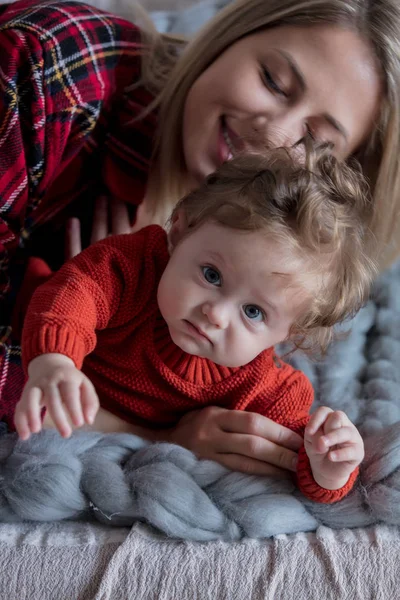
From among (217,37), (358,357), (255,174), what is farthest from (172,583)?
(217,37)

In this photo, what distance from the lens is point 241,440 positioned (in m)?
0.86

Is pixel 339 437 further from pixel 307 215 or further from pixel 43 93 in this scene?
pixel 43 93

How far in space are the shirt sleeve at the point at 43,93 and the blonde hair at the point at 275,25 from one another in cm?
10

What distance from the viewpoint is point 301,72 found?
1.00 m

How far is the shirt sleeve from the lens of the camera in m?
0.94

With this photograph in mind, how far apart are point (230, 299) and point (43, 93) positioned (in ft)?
1.38

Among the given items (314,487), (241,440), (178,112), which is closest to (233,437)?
(241,440)

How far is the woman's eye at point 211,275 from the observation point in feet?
2.59

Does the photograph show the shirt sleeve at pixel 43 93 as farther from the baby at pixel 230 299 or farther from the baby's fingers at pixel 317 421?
the baby's fingers at pixel 317 421

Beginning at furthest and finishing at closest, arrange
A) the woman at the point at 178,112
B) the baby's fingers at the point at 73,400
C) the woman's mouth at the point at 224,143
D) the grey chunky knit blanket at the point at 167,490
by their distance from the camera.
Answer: the woman's mouth at the point at 224,143 < the woman at the point at 178,112 < the grey chunky knit blanket at the point at 167,490 < the baby's fingers at the point at 73,400

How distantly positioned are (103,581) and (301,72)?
0.71 metres

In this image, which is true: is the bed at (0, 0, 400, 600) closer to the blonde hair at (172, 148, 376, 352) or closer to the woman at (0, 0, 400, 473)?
the woman at (0, 0, 400, 473)

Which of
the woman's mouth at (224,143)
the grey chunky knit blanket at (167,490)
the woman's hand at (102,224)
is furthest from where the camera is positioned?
the woman's hand at (102,224)

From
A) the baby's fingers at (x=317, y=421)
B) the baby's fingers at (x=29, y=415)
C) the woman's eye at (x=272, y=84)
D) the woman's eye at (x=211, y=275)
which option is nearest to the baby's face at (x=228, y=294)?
the woman's eye at (x=211, y=275)
